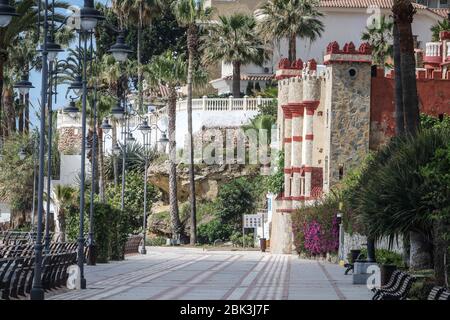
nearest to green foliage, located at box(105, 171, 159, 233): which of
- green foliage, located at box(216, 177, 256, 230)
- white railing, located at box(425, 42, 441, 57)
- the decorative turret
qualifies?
green foliage, located at box(216, 177, 256, 230)

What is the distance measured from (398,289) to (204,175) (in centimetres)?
7254

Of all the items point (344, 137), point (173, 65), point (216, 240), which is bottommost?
point (216, 240)

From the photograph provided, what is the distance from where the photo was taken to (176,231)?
93375 millimetres

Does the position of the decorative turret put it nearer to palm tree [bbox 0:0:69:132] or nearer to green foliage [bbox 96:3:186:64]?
green foliage [bbox 96:3:186:64]

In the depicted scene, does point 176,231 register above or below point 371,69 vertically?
below

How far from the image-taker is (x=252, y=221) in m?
90.4

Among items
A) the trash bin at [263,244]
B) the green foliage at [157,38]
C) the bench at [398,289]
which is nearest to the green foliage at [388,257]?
the bench at [398,289]

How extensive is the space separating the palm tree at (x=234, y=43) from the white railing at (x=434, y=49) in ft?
69.0

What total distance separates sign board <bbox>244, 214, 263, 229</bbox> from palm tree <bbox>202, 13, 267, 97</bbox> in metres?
15.2

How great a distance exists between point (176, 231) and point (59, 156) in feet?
63.0

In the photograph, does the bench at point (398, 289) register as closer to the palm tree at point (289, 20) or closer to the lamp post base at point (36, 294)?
the lamp post base at point (36, 294)

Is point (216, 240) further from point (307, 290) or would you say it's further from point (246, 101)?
point (307, 290)

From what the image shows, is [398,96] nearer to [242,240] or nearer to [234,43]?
[242,240]
